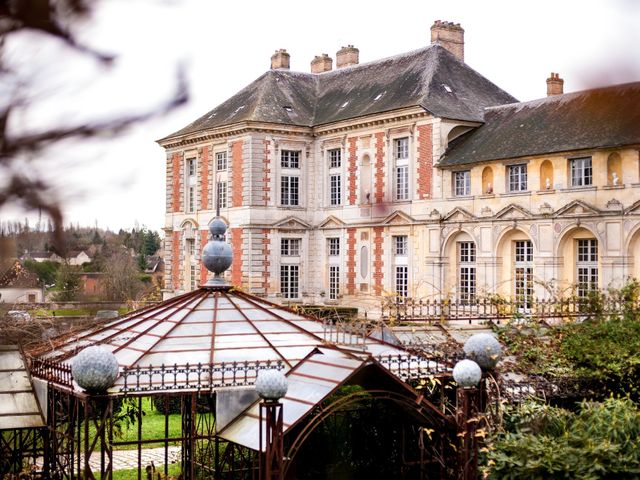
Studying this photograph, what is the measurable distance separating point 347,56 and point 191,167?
Answer: 29.1ft

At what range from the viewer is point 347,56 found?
41750mm

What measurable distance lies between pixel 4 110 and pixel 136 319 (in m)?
10.3

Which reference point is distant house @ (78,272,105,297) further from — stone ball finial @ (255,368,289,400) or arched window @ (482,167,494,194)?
arched window @ (482,167,494,194)

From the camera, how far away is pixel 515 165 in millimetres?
29812

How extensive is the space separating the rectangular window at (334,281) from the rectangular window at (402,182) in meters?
4.72

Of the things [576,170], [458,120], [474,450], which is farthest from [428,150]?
[474,450]

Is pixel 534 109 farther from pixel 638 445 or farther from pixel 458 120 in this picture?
pixel 638 445

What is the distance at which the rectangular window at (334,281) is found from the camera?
37.3 m

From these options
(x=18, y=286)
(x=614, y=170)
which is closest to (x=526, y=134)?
(x=614, y=170)

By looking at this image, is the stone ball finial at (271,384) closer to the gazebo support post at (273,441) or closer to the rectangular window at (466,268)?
the gazebo support post at (273,441)

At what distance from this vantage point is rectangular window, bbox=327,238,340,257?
37.4m

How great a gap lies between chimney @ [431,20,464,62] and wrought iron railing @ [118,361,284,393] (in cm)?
2882

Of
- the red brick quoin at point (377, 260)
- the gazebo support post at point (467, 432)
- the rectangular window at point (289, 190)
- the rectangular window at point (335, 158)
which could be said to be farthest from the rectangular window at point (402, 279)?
the gazebo support post at point (467, 432)

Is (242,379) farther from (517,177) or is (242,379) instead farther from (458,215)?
(458,215)
